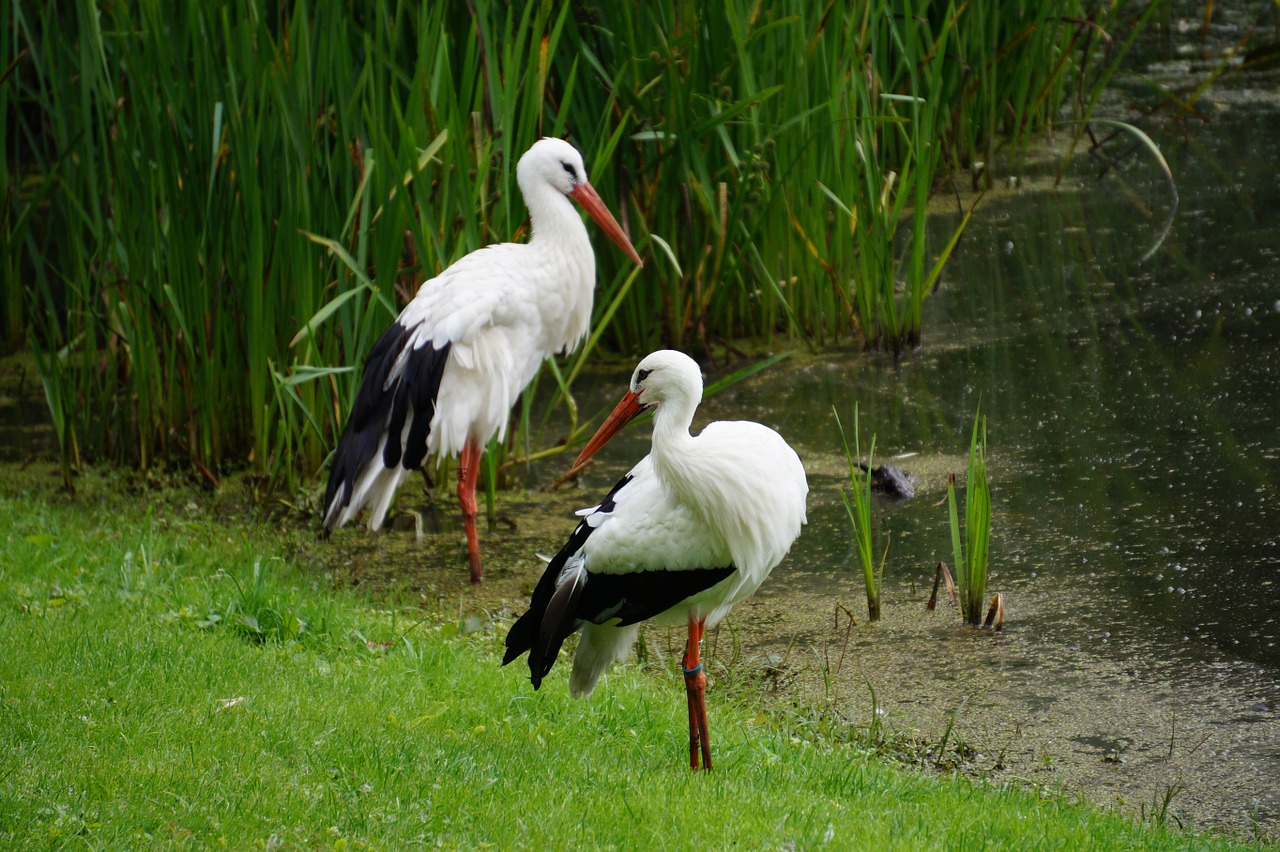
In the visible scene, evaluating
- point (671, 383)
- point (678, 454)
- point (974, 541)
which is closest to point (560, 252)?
point (974, 541)

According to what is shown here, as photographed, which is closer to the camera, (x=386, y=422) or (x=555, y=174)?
(x=386, y=422)

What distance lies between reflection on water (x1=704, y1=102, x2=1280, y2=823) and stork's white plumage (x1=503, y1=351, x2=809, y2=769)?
1.05 meters

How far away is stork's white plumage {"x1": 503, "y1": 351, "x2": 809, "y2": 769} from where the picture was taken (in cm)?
354

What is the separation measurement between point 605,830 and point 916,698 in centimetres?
152

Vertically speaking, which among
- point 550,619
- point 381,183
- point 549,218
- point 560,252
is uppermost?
point 381,183

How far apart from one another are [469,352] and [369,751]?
2418 millimetres

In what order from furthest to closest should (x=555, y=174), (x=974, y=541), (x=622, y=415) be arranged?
1. (x=555, y=174)
2. (x=974, y=541)
3. (x=622, y=415)

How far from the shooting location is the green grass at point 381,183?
5582 mm

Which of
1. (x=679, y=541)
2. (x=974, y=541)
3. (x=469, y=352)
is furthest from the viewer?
(x=469, y=352)

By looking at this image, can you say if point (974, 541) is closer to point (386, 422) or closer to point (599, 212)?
point (386, 422)

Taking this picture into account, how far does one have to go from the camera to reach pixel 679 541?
3604mm

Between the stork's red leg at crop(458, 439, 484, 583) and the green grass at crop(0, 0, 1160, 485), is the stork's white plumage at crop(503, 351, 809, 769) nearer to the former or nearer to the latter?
the stork's red leg at crop(458, 439, 484, 583)

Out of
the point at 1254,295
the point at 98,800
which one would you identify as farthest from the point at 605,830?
the point at 1254,295

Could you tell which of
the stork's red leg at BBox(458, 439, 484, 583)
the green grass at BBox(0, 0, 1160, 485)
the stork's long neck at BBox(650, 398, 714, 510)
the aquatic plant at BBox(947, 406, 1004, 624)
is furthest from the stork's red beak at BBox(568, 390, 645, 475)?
the green grass at BBox(0, 0, 1160, 485)
